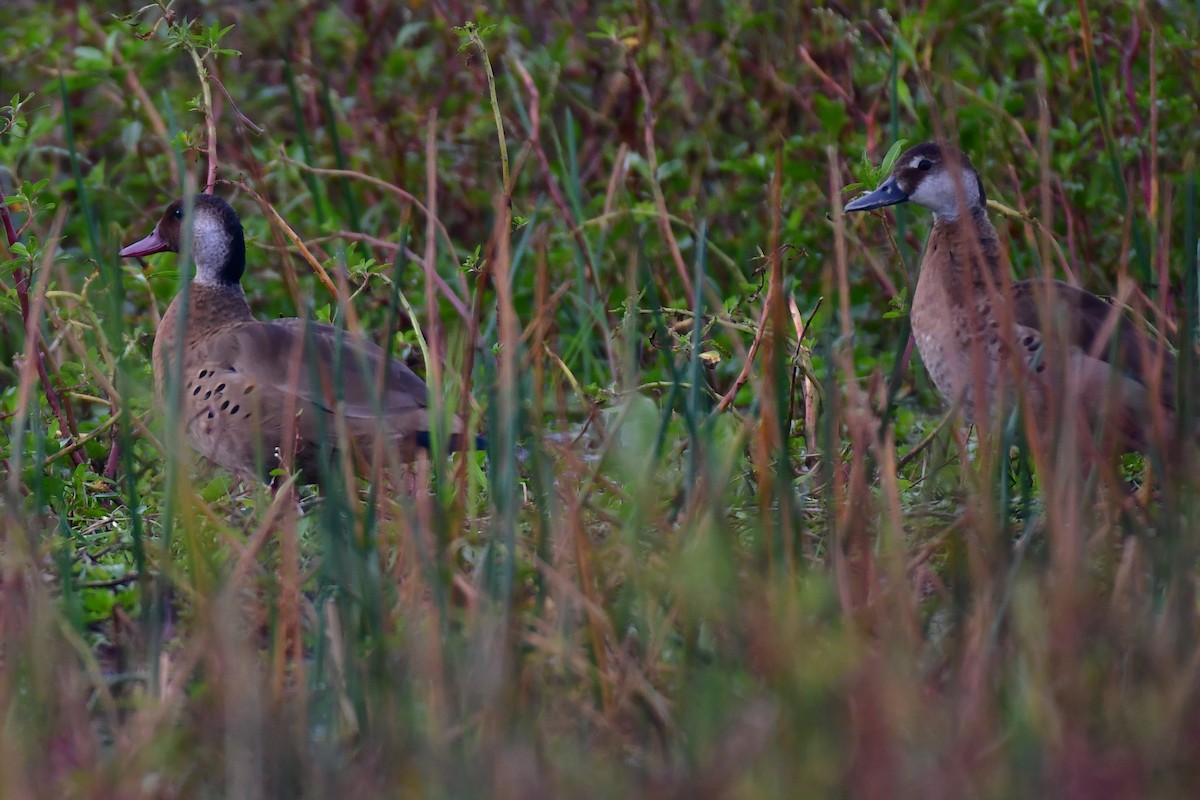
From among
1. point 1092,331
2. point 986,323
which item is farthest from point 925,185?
point 1092,331

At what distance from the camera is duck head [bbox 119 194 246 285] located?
4656 mm

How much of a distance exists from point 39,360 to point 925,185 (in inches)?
91.4

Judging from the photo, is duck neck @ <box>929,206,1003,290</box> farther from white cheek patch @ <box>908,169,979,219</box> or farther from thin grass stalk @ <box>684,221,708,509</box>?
thin grass stalk @ <box>684,221,708,509</box>

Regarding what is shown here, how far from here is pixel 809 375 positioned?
159 inches

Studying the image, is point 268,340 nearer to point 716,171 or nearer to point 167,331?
point 167,331

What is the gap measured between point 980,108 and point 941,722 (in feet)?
11.2

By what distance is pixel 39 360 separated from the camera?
4.28 m

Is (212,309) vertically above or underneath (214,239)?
underneath

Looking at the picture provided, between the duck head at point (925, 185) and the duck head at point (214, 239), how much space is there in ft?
5.61

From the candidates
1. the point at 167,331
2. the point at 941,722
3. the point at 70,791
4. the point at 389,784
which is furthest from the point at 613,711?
the point at 167,331

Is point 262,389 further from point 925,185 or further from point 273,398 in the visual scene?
point 925,185

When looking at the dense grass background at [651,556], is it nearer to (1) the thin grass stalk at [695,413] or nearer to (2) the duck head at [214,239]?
(1) the thin grass stalk at [695,413]

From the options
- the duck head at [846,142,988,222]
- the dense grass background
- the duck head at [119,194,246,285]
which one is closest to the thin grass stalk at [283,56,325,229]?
the dense grass background

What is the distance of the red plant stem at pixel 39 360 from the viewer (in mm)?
4121
